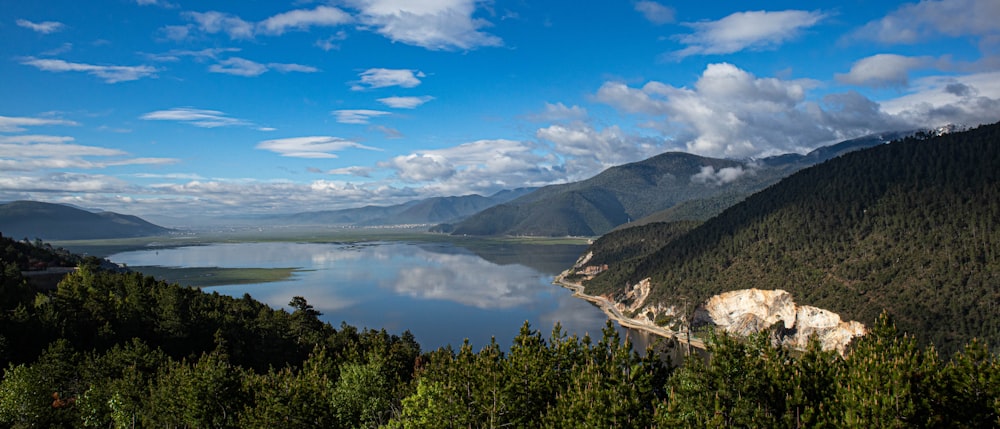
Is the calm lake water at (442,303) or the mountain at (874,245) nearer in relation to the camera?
the mountain at (874,245)

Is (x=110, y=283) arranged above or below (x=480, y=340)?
above

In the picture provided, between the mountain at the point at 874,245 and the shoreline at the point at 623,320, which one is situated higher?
the mountain at the point at 874,245

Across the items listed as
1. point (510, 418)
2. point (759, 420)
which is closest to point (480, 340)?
point (510, 418)

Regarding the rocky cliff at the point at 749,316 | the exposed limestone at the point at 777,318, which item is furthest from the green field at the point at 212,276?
the exposed limestone at the point at 777,318

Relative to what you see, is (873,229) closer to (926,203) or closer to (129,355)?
(926,203)

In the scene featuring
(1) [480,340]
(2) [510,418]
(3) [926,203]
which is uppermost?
(3) [926,203]

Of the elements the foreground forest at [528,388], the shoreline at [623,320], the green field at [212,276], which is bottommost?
the shoreline at [623,320]

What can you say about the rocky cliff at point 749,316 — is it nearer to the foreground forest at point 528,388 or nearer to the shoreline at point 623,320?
the shoreline at point 623,320
